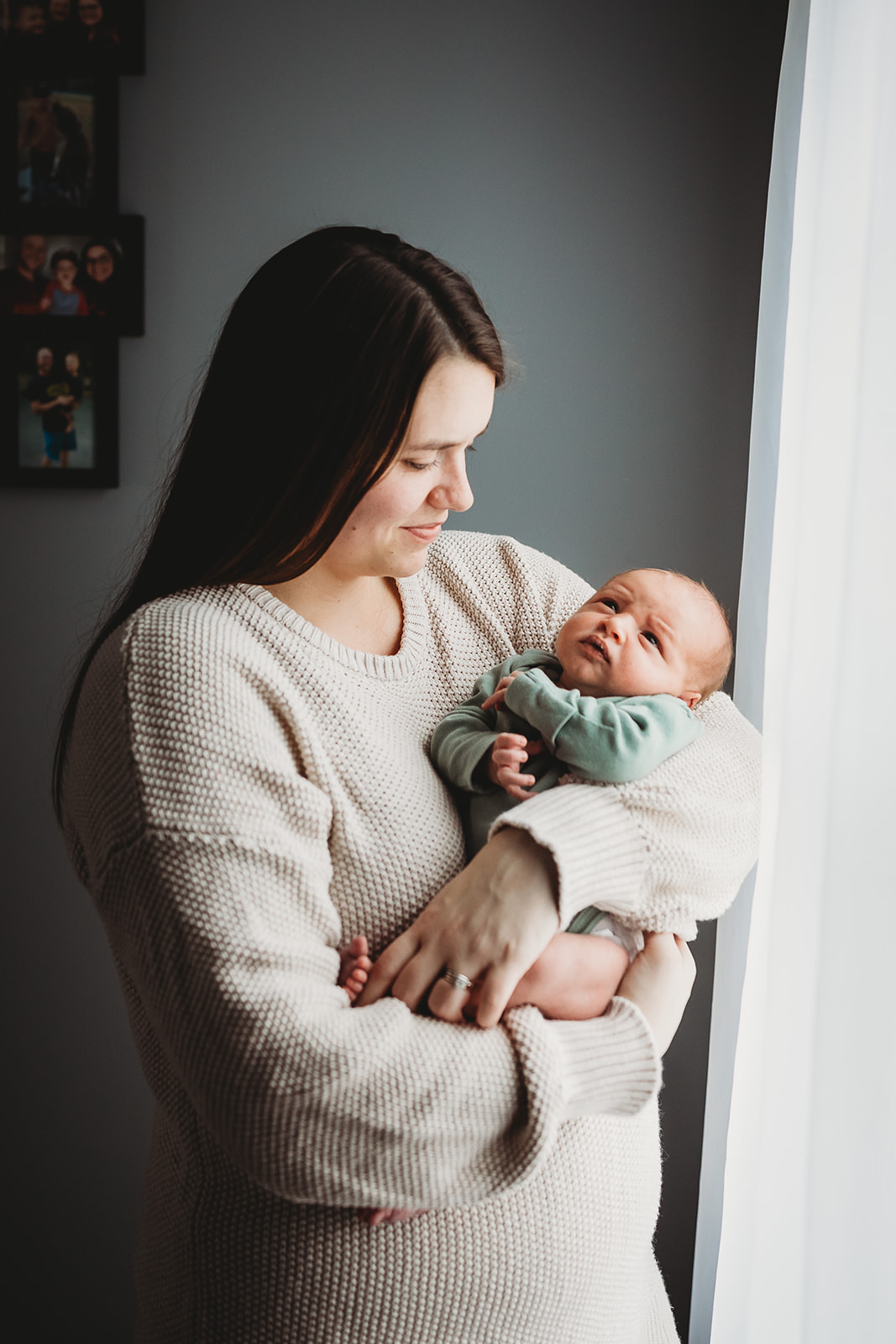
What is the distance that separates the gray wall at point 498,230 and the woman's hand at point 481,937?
106cm

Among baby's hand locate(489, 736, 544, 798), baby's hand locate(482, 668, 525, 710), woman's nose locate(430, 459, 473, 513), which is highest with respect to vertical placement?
woman's nose locate(430, 459, 473, 513)

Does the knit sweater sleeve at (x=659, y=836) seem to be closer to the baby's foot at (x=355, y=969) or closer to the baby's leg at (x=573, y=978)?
the baby's leg at (x=573, y=978)

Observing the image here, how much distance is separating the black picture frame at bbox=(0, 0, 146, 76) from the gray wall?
39 mm

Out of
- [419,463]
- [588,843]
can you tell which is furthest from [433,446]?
[588,843]

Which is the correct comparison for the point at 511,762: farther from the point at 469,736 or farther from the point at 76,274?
→ the point at 76,274

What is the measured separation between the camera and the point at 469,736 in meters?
1.16

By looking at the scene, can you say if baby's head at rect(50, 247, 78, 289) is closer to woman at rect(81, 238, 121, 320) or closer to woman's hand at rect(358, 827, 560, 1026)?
woman at rect(81, 238, 121, 320)

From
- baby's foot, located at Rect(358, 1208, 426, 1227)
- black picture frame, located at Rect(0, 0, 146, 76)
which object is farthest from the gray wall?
baby's foot, located at Rect(358, 1208, 426, 1227)

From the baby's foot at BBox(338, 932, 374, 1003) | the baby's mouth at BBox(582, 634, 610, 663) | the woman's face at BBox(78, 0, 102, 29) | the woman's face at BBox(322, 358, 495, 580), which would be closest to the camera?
the baby's foot at BBox(338, 932, 374, 1003)

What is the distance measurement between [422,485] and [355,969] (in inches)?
20.8

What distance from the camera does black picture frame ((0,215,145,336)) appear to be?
1842mm

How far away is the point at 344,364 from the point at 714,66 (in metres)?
1.23

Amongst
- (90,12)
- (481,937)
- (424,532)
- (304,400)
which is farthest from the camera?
(90,12)

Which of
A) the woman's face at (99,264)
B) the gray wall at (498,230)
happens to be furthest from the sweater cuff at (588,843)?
the woman's face at (99,264)
